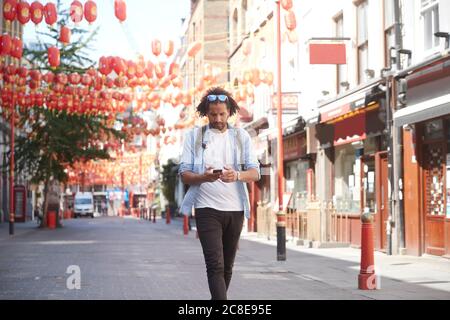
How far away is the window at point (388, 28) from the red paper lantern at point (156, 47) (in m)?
6.21

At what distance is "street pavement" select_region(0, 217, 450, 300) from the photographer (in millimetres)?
10633

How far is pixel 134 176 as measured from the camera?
97312 millimetres

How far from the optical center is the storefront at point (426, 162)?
16.7 metres

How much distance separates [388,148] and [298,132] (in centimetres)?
951

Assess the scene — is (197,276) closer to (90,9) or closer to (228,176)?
(228,176)

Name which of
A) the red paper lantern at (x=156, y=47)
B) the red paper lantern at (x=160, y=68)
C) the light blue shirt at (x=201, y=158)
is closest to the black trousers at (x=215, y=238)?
the light blue shirt at (x=201, y=158)

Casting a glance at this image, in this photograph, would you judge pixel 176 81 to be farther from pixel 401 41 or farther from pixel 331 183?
pixel 401 41

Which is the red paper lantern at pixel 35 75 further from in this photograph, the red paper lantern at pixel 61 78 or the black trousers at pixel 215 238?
the black trousers at pixel 215 238

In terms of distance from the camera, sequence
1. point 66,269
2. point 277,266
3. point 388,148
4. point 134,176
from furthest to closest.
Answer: point 134,176 → point 388,148 → point 277,266 → point 66,269

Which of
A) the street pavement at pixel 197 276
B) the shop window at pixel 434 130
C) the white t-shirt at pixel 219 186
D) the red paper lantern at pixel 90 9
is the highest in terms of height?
the red paper lantern at pixel 90 9

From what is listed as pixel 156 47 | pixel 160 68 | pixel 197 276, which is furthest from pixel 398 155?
pixel 160 68

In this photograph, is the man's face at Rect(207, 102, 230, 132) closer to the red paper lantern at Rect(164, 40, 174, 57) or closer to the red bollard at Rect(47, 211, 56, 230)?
the red paper lantern at Rect(164, 40, 174, 57)

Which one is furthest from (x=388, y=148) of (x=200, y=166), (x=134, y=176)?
(x=134, y=176)

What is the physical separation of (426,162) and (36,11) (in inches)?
358
